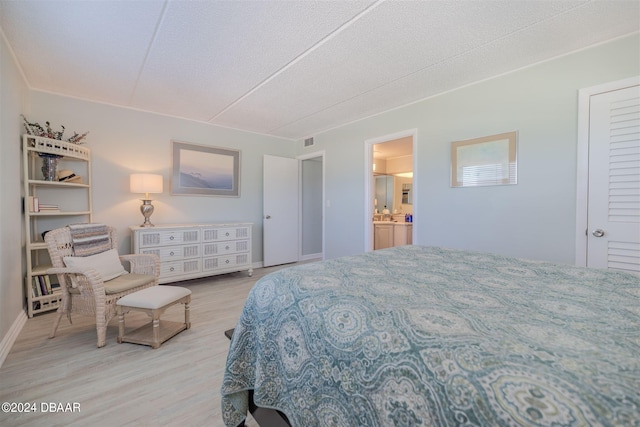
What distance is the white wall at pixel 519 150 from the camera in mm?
2299

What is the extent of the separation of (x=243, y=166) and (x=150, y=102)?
1.62m

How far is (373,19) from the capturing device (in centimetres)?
189

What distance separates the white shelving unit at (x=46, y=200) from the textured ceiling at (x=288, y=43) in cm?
74

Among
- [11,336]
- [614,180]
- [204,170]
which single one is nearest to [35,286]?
[11,336]

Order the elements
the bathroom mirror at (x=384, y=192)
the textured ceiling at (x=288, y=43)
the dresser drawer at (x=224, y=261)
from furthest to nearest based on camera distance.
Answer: the bathroom mirror at (x=384, y=192) < the dresser drawer at (x=224, y=261) < the textured ceiling at (x=288, y=43)

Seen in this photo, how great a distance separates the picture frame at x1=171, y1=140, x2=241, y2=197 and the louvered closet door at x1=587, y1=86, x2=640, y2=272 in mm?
4400

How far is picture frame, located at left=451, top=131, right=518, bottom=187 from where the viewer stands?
2.64 meters

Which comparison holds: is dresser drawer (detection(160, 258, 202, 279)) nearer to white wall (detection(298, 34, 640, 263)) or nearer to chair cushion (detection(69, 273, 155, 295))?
chair cushion (detection(69, 273, 155, 295))

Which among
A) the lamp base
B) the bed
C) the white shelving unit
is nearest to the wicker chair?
the white shelving unit

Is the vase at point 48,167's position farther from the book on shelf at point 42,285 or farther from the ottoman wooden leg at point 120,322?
the ottoman wooden leg at point 120,322

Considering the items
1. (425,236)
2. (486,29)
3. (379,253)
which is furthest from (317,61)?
(425,236)

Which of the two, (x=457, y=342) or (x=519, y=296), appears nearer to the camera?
(x=457, y=342)

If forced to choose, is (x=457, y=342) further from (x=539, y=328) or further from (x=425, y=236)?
(x=425, y=236)

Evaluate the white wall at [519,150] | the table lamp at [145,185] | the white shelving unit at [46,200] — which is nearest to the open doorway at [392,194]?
the white wall at [519,150]
